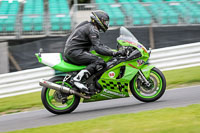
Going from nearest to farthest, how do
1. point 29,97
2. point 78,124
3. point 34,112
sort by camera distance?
1. point 78,124
2. point 34,112
3. point 29,97

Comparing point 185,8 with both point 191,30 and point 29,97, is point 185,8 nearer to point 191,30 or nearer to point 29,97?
point 191,30

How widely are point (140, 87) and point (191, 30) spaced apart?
5433 millimetres

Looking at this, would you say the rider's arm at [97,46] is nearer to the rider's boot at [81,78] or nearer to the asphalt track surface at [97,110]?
the rider's boot at [81,78]

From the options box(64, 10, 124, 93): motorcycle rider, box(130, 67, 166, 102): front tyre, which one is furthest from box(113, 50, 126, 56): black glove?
box(130, 67, 166, 102): front tyre

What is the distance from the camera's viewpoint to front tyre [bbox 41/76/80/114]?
5.73 metres

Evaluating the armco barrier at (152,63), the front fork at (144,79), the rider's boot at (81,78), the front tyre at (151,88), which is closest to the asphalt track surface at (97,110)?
the front tyre at (151,88)

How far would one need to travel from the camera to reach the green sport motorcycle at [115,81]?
5.71m

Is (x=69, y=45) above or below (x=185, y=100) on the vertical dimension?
above

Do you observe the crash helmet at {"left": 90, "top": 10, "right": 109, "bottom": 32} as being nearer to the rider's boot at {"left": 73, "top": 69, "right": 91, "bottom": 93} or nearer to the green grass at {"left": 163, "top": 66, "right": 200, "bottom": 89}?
the rider's boot at {"left": 73, "top": 69, "right": 91, "bottom": 93}

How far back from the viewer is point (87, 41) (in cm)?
582

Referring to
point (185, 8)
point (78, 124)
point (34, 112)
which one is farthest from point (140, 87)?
point (185, 8)

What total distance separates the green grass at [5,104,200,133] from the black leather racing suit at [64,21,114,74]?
140 centimetres

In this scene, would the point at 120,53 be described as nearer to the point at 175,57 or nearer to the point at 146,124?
the point at 146,124

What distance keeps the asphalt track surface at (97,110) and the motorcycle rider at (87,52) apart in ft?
1.79
